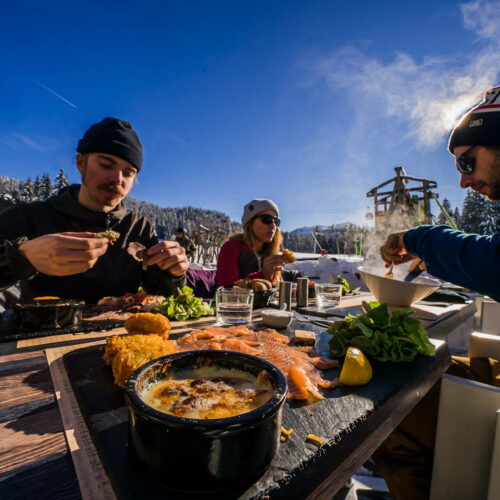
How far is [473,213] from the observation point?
2700 centimetres

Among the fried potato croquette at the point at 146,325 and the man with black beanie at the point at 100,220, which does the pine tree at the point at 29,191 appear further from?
the fried potato croquette at the point at 146,325

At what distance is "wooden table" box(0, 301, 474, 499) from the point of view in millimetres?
562

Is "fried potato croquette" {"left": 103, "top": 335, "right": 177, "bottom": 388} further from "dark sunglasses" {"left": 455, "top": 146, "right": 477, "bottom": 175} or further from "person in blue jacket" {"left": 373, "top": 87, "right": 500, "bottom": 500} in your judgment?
"dark sunglasses" {"left": 455, "top": 146, "right": 477, "bottom": 175}

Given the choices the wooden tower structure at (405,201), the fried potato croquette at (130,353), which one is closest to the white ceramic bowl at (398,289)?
the fried potato croquette at (130,353)

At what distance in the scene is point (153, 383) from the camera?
695 mm

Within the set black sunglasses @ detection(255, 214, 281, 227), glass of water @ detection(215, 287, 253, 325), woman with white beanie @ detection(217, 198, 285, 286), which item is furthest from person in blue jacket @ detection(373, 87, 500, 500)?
woman with white beanie @ detection(217, 198, 285, 286)

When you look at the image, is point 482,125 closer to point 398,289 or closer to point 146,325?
point 398,289

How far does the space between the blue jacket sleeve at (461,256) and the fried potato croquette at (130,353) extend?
186cm

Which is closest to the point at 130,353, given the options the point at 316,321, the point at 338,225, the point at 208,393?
the point at 208,393

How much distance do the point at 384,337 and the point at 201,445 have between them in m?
1.10

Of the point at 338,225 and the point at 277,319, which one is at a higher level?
the point at 338,225

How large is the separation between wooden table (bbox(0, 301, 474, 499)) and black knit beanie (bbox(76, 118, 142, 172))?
2151mm

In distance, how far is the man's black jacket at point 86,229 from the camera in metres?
2.71

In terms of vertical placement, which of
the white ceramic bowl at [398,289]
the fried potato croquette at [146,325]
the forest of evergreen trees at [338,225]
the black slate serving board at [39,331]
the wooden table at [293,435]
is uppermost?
the forest of evergreen trees at [338,225]
